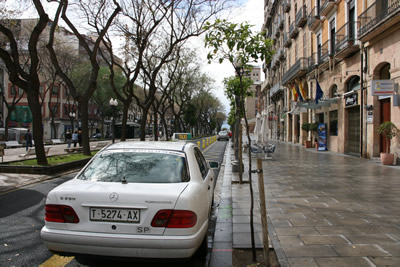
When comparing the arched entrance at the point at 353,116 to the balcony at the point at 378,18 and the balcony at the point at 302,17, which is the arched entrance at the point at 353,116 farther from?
the balcony at the point at 302,17

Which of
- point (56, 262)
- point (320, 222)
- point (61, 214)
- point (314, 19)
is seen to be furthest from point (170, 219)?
point (314, 19)

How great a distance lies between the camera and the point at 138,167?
357cm

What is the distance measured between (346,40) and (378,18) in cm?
292

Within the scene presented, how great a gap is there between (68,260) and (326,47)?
67.5 feet

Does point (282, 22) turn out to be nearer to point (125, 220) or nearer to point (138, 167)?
point (138, 167)

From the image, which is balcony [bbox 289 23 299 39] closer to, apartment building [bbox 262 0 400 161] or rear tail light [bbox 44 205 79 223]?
apartment building [bbox 262 0 400 161]

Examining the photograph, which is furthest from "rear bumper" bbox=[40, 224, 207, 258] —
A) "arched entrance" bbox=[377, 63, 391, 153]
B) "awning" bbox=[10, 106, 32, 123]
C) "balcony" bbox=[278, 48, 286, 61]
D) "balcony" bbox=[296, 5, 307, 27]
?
"awning" bbox=[10, 106, 32, 123]

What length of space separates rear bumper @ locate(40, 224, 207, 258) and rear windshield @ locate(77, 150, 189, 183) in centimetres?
66

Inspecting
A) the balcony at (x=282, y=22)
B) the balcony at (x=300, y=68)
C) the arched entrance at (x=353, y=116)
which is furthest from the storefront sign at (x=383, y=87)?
the balcony at (x=282, y=22)

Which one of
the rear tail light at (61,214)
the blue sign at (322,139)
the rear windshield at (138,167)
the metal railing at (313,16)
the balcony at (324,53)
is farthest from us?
the metal railing at (313,16)

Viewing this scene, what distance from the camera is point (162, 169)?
3551 mm

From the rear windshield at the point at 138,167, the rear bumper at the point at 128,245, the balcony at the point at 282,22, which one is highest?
the balcony at the point at 282,22

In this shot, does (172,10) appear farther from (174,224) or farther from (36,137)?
(174,224)

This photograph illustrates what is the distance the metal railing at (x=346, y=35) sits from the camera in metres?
16.3
